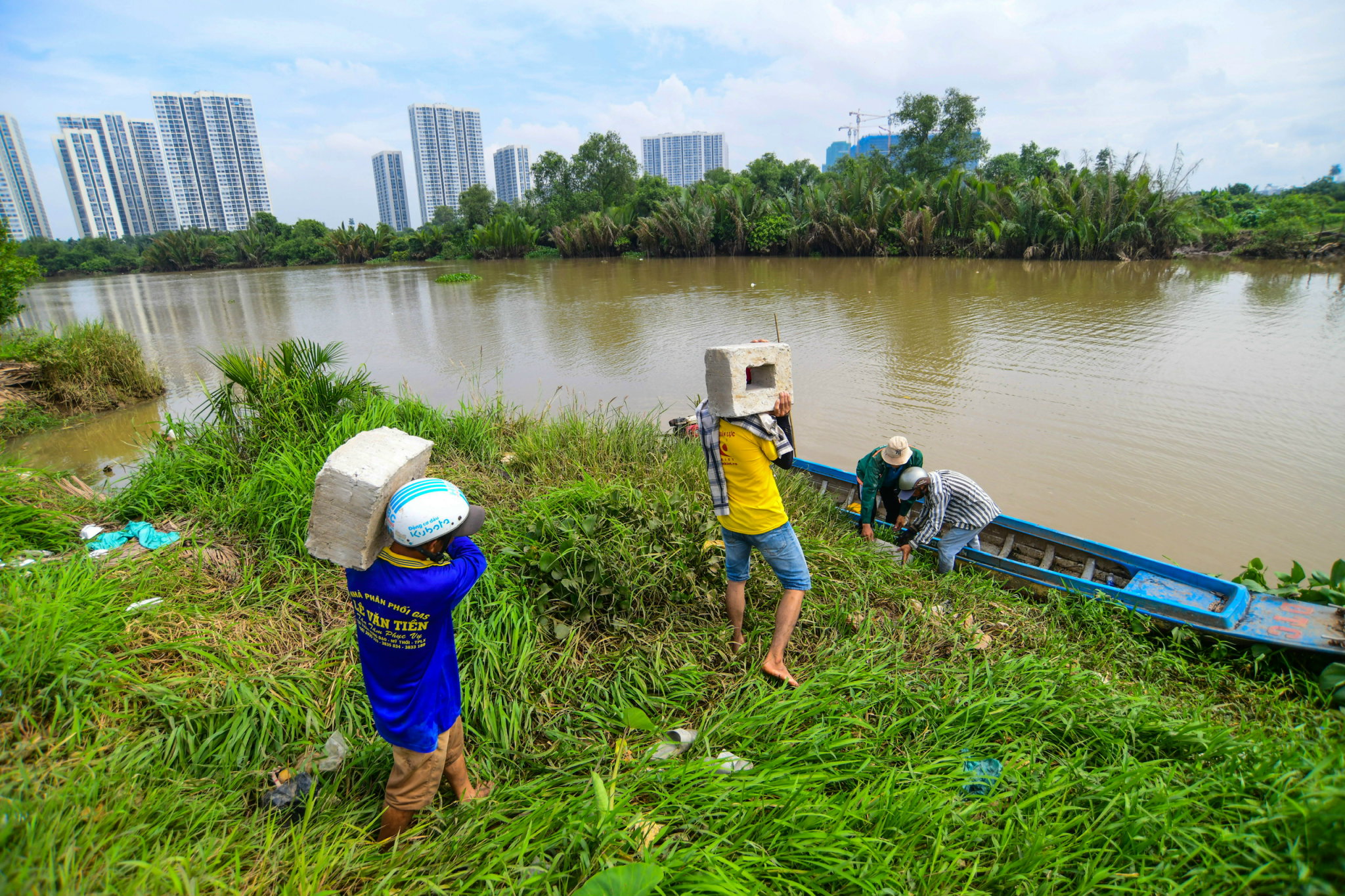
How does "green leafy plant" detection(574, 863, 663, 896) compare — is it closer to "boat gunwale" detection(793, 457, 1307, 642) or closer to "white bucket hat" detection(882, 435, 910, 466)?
"white bucket hat" detection(882, 435, 910, 466)

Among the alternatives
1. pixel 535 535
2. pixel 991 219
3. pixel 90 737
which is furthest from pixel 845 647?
pixel 991 219

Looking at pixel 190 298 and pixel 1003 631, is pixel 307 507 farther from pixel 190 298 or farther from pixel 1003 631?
pixel 190 298

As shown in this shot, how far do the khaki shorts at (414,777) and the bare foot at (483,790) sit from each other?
Result: 0.59 feet

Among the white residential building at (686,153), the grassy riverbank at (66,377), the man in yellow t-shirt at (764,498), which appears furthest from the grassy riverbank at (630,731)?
the white residential building at (686,153)

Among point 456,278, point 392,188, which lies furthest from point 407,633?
point 392,188

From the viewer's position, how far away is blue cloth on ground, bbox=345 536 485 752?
193 centimetres

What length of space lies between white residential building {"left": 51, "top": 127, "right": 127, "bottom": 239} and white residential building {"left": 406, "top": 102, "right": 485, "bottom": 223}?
38.0m

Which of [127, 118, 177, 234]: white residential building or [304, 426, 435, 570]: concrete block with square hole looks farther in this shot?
[127, 118, 177, 234]: white residential building

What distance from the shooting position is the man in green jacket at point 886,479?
14.4ft

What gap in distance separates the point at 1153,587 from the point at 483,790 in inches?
161

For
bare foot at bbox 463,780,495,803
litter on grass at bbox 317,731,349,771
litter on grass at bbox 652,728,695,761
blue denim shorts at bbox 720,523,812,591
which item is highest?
blue denim shorts at bbox 720,523,812,591

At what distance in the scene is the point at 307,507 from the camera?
3.82 meters

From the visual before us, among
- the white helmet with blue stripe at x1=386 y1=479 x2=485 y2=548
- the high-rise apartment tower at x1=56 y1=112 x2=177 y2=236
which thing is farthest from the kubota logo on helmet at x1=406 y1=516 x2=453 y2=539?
the high-rise apartment tower at x1=56 y1=112 x2=177 y2=236

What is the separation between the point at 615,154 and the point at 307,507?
40083 mm
